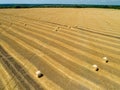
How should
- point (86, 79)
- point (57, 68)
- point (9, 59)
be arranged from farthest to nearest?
1. point (9, 59)
2. point (57, 68)
3. point (86, 79)

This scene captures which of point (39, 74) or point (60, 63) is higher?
point (39, 74)

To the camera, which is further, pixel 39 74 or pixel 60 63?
pixel 60 63

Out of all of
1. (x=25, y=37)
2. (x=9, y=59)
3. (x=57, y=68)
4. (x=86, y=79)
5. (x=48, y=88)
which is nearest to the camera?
(x=48, y=88)

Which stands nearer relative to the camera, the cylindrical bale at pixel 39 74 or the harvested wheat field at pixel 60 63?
the harvested wheat field at pixel 60 63

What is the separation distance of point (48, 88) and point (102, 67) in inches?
135

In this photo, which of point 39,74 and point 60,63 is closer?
point 39,74

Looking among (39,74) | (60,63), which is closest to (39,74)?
(39,74)

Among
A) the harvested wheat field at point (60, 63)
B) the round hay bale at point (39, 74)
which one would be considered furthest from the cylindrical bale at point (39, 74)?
the harvested wheat field at point (60, 63)

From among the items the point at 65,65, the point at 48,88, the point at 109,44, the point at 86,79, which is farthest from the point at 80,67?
the point at 109,44

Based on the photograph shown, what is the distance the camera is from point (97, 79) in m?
8.96

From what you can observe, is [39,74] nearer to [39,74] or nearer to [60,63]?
[39,74]

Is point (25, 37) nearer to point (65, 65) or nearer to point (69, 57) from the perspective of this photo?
point (69, 57)

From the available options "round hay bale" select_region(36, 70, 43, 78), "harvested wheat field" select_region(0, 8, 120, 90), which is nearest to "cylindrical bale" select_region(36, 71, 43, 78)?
"round hay bale" select_region(36, 70, 43, 78)

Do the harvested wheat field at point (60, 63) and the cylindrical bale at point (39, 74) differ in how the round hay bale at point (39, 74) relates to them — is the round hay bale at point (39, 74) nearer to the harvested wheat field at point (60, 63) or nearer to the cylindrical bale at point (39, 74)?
the cylindrical bale at point (39, 74)
